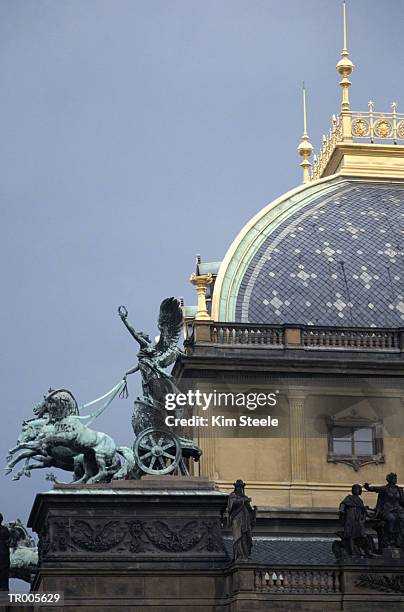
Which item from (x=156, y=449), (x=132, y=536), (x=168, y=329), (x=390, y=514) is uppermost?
(x=168, y=329)

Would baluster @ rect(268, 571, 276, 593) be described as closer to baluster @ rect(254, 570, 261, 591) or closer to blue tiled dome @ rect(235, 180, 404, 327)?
baluster @ rect(254, 570, 261, 591)

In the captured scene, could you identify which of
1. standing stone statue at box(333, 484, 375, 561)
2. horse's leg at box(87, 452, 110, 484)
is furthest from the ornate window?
horse's leg at box(87, 452, 110, 484)

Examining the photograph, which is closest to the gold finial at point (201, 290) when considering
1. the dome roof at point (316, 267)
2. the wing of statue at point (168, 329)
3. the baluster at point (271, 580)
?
the dome roof at point (316, 267)

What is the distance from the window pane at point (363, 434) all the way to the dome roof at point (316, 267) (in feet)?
11.0

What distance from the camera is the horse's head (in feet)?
196

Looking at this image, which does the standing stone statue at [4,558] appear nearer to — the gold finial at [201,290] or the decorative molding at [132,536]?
the decorative molding at [132,536]

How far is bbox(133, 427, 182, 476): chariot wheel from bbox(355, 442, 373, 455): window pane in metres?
6.87

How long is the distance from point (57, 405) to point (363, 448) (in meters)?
9.64

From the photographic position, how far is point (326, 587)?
55.5m

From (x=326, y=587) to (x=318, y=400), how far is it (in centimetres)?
1009

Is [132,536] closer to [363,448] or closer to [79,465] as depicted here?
[79,465]

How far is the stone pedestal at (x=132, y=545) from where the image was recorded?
5681 centimetres

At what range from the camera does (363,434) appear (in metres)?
64.8

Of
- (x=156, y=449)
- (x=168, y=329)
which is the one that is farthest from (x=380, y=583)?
(x=168, y=329)
